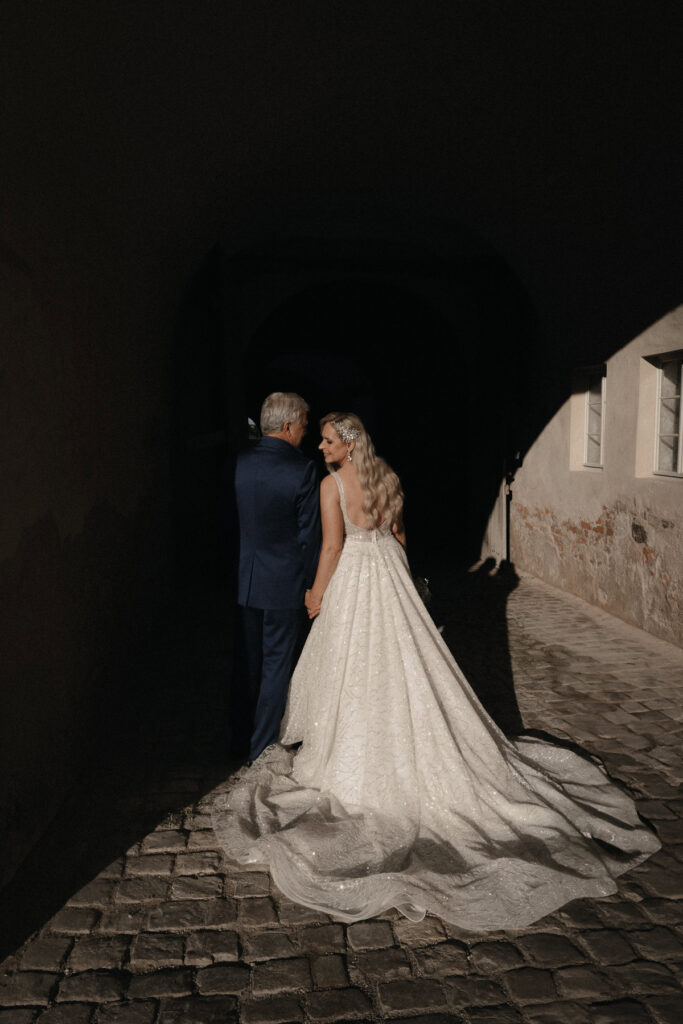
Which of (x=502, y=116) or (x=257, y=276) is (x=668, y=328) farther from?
(x=257, y=276)

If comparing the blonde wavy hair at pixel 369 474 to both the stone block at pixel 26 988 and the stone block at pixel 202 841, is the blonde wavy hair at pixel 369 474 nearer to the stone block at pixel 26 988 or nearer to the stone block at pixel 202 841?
the stone block at pixel 202 841

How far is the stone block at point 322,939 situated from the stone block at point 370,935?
36 millimetres

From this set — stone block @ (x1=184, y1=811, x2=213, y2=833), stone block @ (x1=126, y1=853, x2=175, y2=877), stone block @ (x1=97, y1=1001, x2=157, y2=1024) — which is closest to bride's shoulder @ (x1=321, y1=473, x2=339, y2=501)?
stone block @ (x1=184, y1=811, x2=213, y2=833)

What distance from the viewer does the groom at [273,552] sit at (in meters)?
3.50

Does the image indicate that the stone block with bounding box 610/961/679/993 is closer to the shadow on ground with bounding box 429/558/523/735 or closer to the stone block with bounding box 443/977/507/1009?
the stone block with bounding box 443/977/507/1009

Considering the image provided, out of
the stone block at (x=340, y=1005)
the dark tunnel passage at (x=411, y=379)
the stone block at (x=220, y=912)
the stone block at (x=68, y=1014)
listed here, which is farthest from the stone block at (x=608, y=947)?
the dark tunnel passage at (x=411, y=379)

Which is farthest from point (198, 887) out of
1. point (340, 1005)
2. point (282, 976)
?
point (340, 1005)

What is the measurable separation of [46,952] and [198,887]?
576 millimetres

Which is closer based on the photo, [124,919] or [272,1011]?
[272,1011]

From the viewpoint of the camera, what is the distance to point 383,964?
230cm

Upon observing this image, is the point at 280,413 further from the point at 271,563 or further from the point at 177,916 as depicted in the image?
the point at 177,916

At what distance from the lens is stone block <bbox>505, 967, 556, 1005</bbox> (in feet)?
7.06

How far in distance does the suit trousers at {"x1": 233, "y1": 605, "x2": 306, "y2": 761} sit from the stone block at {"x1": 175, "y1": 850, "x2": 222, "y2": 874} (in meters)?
0.71

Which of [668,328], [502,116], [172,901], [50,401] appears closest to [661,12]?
[502,116]
